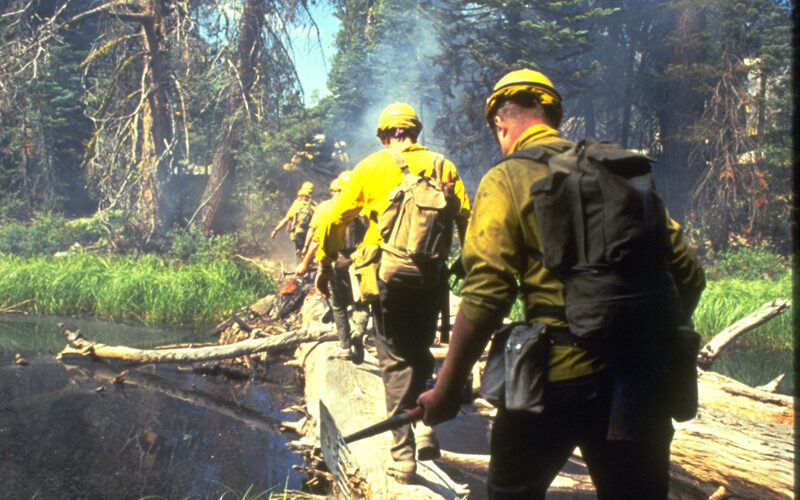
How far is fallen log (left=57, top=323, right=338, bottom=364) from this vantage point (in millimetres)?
6602

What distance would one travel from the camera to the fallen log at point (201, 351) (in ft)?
21.7

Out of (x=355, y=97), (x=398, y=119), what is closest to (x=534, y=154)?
(x=398, y=119)

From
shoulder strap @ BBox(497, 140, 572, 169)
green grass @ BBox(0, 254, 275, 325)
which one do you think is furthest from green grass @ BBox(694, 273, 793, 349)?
shoulder strap @ BBox(497, 140, 572, 169)

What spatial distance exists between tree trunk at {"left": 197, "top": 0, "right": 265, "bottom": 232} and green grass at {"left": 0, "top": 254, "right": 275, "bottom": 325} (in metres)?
4.68

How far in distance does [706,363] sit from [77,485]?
5044 mm

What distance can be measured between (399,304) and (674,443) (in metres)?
2.19

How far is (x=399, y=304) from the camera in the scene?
3299 millimetres

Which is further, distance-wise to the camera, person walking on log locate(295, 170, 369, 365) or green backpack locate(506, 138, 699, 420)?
person walking on log locate(295, 170, 369, 365)

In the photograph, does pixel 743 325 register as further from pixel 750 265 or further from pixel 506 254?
pixel 750 265

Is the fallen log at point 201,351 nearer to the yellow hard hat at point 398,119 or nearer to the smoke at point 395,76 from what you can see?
the yellow hard hat at point 398,119

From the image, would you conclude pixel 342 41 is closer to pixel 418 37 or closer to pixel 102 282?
pixel 418 37

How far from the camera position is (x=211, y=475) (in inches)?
164

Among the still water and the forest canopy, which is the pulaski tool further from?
the forest canopy

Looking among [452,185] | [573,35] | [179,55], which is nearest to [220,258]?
[179,55]
